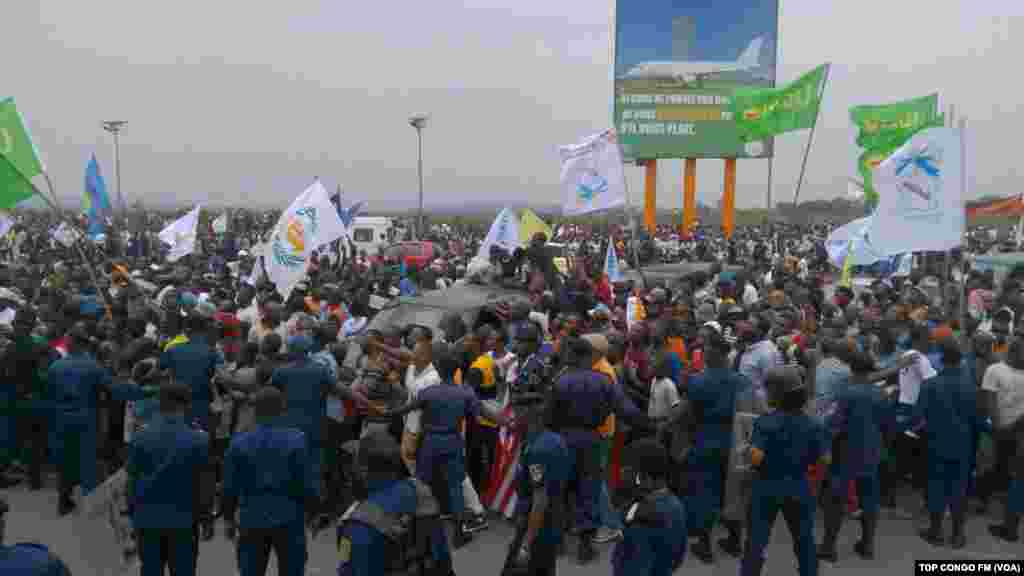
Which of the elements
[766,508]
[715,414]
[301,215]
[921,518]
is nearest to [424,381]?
[715,414]

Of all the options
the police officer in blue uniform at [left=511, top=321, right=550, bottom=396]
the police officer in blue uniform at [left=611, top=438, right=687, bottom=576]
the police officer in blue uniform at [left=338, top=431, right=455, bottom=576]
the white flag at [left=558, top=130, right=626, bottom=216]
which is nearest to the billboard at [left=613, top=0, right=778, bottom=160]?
the white flag at [left=558, top=130, right=626, bottom=216]

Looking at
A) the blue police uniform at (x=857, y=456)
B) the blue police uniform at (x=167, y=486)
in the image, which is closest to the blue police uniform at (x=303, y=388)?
the blue police uniform at (x=167, y=486)

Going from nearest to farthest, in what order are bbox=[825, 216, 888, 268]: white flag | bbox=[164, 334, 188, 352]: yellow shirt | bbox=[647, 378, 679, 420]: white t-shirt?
bbox=[647, 378, 679, 420]: white t-shirt → bbox=[164, 334, 188, 352]: yellow shirt → bbox=[825, 216, 888, 268]: white flag

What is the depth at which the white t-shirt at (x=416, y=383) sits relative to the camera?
6.28m

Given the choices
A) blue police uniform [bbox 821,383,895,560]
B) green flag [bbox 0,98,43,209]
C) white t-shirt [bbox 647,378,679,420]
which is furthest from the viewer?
green flag [bbox 0,98,43,209]

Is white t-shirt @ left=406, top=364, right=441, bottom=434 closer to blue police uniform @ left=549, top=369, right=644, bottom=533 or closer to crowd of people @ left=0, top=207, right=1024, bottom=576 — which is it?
crowd of people @ left=0, top=207, right=1024, bottom=576

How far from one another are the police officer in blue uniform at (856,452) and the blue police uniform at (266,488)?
374 centimetres

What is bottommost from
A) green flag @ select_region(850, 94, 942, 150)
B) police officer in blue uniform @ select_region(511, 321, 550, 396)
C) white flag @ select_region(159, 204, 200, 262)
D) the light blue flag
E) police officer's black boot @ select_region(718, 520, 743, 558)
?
police officer's black boot @ select_region(718, 520, 743, 558)

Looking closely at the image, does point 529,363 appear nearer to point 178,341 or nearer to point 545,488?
point 545,488

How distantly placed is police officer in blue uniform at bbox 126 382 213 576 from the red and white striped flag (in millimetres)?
2649

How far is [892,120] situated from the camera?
47.7 ft

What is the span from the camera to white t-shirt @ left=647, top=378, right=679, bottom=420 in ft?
21.4

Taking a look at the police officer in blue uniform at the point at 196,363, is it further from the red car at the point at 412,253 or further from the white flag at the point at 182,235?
the red car at the point at 412,253

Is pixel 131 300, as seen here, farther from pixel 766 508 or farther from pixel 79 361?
pixel 766 508
